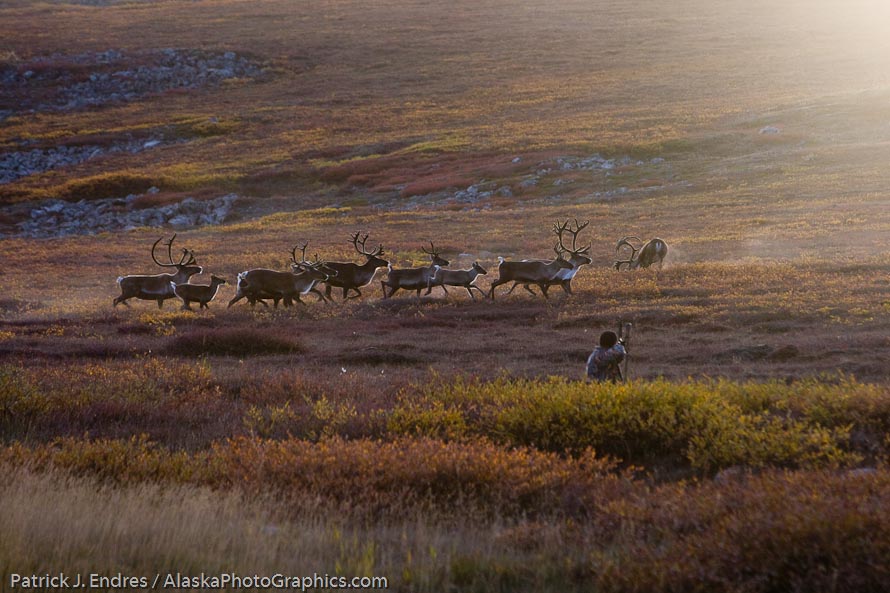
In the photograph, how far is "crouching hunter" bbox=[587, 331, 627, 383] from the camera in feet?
34.1

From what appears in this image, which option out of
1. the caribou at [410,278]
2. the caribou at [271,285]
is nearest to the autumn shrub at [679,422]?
the caribou at [271,285]

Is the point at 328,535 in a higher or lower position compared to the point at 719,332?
higher

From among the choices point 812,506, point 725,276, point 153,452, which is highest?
point 812,506

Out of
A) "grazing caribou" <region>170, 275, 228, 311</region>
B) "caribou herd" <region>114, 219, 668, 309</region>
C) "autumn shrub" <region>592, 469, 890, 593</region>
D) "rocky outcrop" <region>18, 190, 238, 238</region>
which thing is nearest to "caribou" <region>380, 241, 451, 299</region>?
"caribou herd" <region>114, 219, 668, 309</region>

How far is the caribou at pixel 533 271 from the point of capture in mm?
21719

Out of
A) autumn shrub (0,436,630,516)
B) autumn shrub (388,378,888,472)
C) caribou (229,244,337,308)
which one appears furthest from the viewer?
caribou (229,244,337,308)

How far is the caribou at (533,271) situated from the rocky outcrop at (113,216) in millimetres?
27335

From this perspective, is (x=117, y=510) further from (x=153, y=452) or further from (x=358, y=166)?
(x=358, y=166)

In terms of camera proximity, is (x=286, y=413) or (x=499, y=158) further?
(x=499, y=158)

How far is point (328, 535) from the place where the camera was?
5.73m

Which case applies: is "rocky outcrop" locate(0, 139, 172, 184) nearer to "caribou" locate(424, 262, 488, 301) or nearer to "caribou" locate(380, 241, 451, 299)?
"caribou" locate(380, 241, 451, 299)

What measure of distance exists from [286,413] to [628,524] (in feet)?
15.4

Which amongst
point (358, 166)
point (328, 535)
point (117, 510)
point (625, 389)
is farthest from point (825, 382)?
point (358, 166)

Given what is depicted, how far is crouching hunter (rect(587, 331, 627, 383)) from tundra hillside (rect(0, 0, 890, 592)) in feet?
2.25
